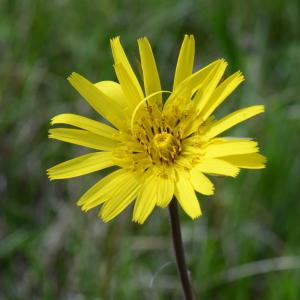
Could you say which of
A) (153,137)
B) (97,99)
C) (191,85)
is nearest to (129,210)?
(153,137)

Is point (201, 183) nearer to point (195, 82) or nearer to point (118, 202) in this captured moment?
point (118, 202)

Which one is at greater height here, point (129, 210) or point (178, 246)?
point (129, 210)

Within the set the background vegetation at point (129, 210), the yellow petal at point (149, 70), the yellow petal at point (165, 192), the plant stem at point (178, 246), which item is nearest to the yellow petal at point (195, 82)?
the yellow petal at point (149, 70)

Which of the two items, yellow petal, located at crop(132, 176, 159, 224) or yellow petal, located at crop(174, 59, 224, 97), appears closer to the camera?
yellow petal, located at crop(132, 176, 159, 224)

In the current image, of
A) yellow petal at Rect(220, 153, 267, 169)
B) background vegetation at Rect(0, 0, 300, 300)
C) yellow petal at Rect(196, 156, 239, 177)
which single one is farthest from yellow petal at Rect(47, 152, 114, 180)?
background vegetation at Rect(0, 0, 300, 300)

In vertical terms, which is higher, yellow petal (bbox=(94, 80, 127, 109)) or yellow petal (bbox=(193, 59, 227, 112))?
yellow petal (bbox=(94, 80, 127, 109))

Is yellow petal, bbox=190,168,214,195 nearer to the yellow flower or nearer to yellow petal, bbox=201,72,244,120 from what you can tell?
the yellow flower

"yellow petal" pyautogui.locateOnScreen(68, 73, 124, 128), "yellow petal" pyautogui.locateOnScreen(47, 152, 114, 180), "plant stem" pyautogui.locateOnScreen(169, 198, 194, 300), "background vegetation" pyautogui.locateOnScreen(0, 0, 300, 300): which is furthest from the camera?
"background vegetation" pyautogui.locateOnScreen(0, 0, 300, 300)

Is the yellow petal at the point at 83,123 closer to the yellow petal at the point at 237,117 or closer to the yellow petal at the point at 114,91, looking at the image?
the yellow petal at the point at 114,91

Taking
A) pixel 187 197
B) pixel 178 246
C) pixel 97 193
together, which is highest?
pixel 97 193
